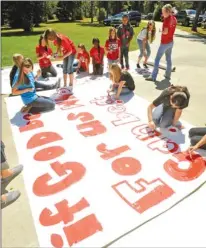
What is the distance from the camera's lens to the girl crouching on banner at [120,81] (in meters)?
5.82

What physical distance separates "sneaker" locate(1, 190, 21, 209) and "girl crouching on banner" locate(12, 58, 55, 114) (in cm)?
241

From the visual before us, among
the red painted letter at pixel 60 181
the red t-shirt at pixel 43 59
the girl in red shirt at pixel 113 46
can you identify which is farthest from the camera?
the girl in red shirt at pixel 113 46

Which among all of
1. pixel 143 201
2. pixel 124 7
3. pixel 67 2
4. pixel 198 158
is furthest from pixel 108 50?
pixel 124 7

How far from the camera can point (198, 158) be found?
3.85 metres

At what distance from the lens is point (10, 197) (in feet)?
10.4

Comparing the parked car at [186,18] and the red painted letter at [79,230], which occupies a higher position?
the parked car at [186,18]

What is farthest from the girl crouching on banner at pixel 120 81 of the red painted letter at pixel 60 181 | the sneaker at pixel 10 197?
the sneaker at pixel 10 197

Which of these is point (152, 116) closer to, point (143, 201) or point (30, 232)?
point (143, 201)

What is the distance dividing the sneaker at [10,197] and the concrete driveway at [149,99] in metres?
0.06

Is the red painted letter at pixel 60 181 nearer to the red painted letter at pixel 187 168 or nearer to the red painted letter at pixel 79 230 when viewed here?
the red painted letter at pixel 79 230

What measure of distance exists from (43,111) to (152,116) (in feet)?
7.06

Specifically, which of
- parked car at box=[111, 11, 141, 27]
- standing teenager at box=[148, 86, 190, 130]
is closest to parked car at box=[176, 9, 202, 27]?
parked car at box=[111, 11, 141, 27]

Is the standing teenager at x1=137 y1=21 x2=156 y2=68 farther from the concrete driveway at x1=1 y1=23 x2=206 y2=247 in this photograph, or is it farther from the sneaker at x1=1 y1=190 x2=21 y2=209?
the sneaker at x1=1 y1=190 x2=21 y2=209

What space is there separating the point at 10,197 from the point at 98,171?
1.14m
